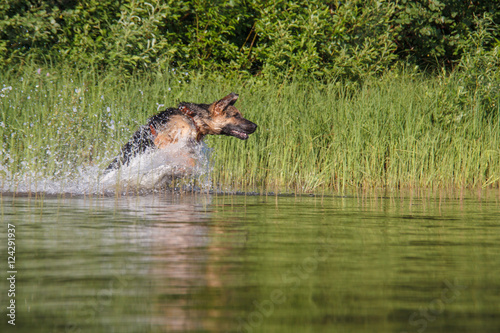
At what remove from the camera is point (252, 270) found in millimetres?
4340

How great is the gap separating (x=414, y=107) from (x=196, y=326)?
371 inches

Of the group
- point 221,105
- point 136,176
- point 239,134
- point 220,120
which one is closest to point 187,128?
point 220,120

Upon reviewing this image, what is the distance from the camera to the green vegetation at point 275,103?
1059 centimetres

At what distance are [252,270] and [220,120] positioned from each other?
661cm

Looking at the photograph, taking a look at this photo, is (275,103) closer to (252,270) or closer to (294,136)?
(294,136)

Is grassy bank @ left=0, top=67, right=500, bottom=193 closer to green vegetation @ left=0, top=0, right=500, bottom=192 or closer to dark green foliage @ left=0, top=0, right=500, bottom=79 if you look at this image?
green vegetation @ left=0, top=0, right=500, bottom=192

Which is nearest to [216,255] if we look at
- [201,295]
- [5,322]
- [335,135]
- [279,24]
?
[201,295]

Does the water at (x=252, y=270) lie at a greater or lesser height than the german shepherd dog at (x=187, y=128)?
lesser

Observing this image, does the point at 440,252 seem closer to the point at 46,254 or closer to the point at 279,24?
the point at 46,254

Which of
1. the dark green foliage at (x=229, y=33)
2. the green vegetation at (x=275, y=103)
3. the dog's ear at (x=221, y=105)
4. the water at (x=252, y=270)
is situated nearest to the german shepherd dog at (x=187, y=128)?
the dog's ear at (x=221, y=105)

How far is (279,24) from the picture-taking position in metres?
15.7

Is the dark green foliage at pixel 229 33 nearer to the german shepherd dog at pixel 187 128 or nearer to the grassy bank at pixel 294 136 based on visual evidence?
the grassy bank at pixel 294 136

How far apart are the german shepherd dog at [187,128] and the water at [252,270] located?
2793mm

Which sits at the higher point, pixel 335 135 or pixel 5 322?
pixel 335 135
